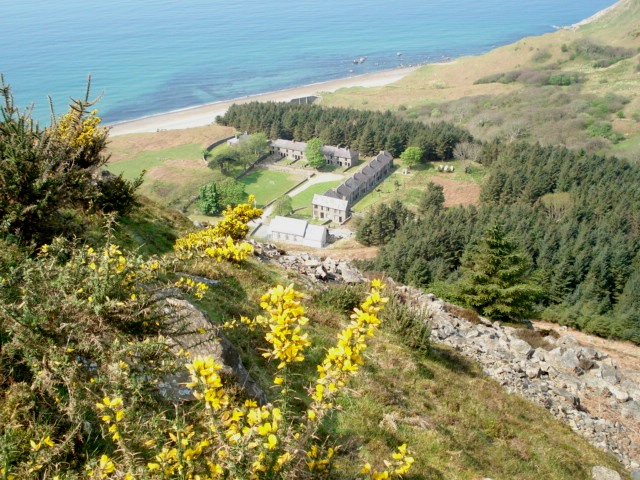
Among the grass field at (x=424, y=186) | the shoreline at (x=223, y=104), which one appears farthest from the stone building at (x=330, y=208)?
the shoreline at (x=223, y=104)

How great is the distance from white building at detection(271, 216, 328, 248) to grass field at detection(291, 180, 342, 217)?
815 centimetres

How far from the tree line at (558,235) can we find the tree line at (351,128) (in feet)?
46.3

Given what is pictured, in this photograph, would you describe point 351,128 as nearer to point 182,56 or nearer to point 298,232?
point 298,232

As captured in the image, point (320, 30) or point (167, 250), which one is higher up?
point (320, 30)

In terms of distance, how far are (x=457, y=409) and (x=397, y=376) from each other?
1639 mm

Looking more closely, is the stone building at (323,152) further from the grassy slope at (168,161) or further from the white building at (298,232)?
the white building at (298,232)

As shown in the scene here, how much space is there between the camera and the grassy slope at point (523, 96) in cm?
9544

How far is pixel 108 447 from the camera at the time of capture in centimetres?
530

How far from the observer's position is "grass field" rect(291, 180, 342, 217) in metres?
67.8

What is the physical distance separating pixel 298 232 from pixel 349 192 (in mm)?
14260

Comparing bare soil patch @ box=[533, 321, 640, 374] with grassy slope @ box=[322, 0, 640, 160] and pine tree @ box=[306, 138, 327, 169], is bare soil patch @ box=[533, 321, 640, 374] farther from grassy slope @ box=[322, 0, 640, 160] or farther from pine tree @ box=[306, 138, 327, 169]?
grassy slope @ box=[322, 0, 640, 160]

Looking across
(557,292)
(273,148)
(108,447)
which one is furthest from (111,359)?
(273,148)

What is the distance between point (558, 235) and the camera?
45625 millimetres

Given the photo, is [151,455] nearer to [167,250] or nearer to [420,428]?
[420,428]
